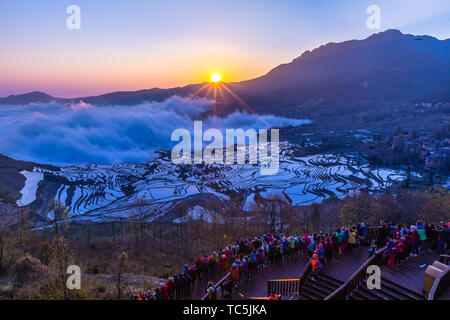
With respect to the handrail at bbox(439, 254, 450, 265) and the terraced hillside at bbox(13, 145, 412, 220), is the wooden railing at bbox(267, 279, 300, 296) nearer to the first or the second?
the handrail at bbox(439, 254, 450, 265)

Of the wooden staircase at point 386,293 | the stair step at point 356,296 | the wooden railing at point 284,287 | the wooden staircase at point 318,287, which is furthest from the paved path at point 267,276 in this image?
the wooden staircase at point 386,293

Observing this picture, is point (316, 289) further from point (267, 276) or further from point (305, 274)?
point (267, 276)

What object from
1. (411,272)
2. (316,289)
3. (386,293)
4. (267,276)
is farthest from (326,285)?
(411,272)

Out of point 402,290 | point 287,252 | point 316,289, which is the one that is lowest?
point 316,289
